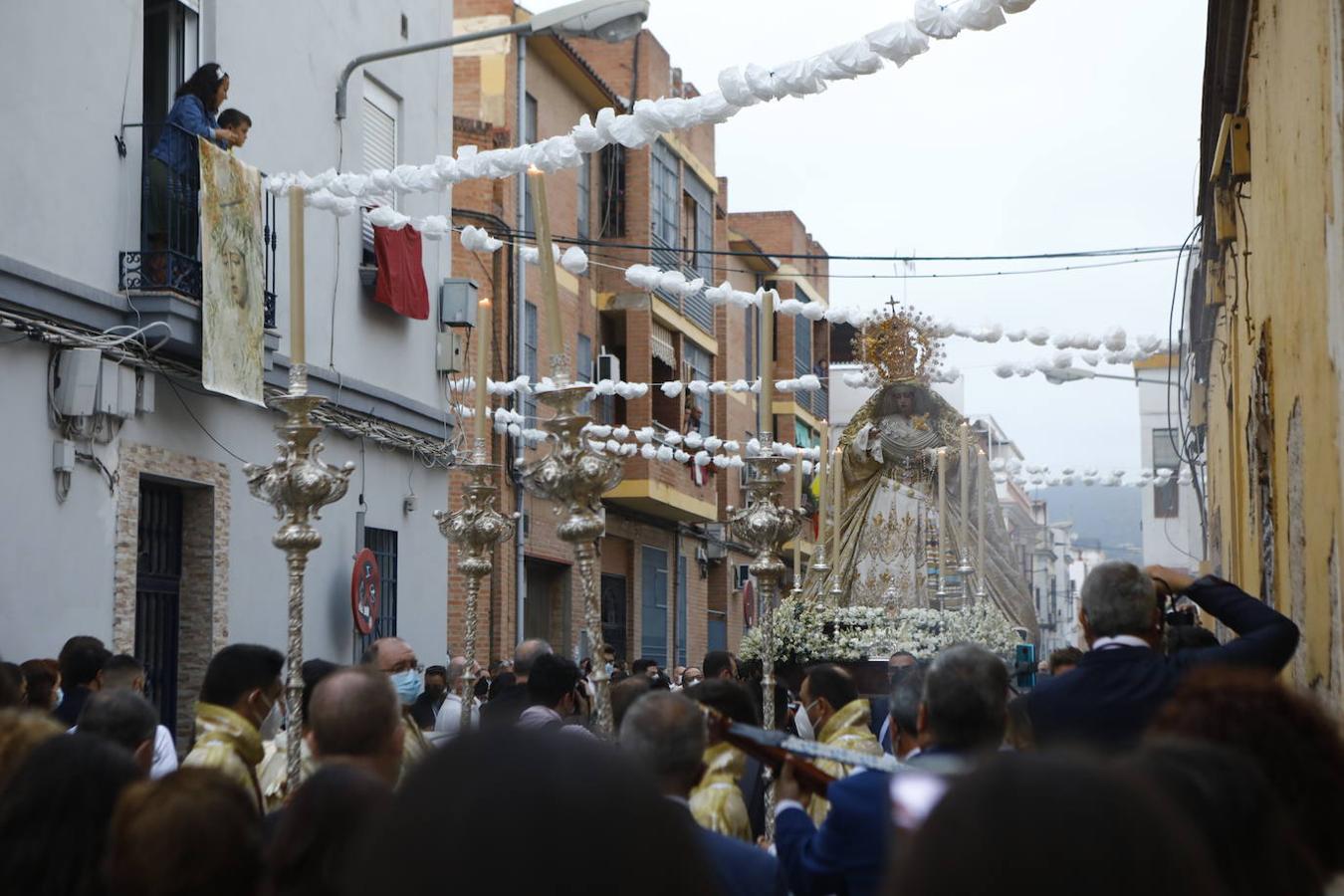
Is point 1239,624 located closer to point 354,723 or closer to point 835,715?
point 835,715

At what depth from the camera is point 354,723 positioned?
4.02 metres

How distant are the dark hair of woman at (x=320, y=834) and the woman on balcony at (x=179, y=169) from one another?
30.2 feet

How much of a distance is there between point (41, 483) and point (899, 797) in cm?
Answer: 909

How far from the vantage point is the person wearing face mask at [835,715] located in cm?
565

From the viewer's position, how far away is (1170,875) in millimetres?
1364

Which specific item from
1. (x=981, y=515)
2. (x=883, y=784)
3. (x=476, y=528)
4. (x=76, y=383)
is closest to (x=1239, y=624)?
(x=883, y=784)

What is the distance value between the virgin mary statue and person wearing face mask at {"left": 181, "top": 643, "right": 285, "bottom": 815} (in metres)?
8.01

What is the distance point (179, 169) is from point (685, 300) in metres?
17.6

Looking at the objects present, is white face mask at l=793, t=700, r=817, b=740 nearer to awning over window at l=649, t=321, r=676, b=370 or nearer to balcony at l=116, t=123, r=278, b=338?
balcony at l=116, t=123, r=278, b=338

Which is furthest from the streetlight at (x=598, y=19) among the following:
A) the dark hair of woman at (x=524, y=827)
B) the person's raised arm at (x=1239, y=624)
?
the dark hair of woman at (x=524, y=827)

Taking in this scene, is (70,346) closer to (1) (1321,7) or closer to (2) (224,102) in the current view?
(2) (224,102)

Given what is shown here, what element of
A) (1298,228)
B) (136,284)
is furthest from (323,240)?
(1298,228)

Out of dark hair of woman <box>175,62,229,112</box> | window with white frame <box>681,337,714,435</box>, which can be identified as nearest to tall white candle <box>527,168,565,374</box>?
dark hair of woman <box>175,62,229,112</box>

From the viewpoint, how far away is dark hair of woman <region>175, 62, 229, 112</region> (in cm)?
1193
